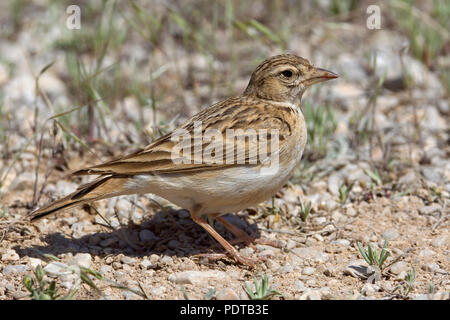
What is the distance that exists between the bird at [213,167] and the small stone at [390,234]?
0.99 m

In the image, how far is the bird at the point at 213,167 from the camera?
14.9 ft

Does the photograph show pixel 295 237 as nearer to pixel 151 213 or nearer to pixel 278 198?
pixel 278 198

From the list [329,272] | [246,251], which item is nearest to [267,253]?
[246,251]

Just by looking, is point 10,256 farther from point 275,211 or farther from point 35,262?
point 275,211

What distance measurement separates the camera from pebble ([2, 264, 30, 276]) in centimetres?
443

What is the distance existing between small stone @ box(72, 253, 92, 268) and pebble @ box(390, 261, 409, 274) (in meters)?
2.14

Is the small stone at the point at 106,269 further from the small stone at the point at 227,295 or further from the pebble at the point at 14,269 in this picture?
the small stone at the point at 227,295

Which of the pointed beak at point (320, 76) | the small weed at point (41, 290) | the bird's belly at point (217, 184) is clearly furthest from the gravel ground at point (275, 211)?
the pointed beak at point (320, 76)

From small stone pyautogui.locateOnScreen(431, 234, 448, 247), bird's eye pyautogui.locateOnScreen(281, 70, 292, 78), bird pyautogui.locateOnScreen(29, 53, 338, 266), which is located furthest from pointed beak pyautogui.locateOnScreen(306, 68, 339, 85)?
small stone pyautogui.locateOnScreen(431, 234, 448, 247)

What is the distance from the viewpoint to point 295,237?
521 centimetres

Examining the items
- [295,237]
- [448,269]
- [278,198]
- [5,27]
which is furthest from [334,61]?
[5,27]

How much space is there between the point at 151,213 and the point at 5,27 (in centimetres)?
504

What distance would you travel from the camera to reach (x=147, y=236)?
17.1 ft

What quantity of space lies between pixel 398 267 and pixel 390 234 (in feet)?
1.97
